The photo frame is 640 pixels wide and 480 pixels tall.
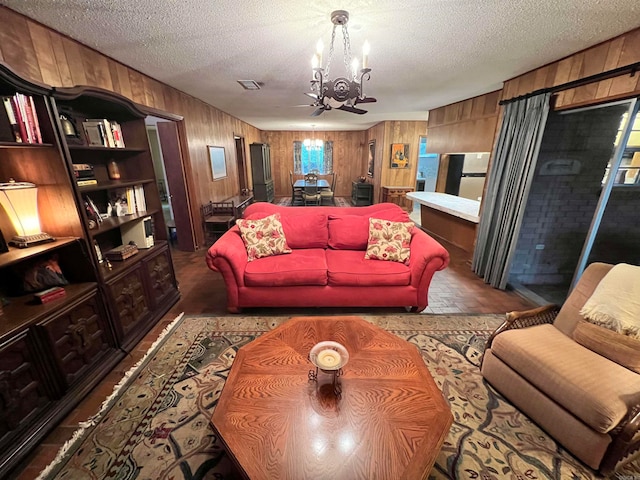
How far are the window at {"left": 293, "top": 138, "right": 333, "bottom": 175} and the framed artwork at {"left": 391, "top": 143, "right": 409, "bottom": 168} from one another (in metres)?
3.30

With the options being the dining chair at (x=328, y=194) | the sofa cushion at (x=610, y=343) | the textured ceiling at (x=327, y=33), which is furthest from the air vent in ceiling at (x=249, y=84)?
the dining chair at (x=328, y=194)

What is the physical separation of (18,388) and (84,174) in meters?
1.42

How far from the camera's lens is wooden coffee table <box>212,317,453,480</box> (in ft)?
3.02

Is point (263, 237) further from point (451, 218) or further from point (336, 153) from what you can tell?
point (336, 153)

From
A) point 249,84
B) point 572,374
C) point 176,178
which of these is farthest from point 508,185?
point 176,178

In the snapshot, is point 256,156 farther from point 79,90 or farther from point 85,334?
point 85,334

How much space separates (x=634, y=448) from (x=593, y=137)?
2.87 meters

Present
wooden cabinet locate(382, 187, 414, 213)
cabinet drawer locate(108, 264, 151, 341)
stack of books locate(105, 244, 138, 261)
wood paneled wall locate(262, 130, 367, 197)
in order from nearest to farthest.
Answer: cabinet drawer locate(108, 264, 151, 341) < stack of books locate(105, 244, 138, 261) < wooden cabinet locate(382, 187, 414, 213) < wood paneled wall locate(262, 130, 367, 197)

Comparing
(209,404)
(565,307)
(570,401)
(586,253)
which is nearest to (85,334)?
(209,404)

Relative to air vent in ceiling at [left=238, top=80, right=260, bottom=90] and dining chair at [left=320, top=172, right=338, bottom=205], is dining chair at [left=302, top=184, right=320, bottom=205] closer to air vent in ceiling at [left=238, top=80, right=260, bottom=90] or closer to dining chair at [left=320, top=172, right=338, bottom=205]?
dining chair at [left=320, top=172, right=338, bottom=205]

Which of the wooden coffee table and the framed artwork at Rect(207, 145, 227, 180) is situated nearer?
the wooden coffee table

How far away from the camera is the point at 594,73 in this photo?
2.12 metres

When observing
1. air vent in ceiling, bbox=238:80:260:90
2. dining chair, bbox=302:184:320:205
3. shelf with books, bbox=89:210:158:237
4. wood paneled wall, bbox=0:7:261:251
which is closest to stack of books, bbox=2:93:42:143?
wood paneled wall, bbox=0:7:261:251

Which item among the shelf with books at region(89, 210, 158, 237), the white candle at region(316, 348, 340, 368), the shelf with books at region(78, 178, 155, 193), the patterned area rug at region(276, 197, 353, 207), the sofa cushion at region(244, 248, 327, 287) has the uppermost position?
the shelf with books at region(78, 178, 155, 193)
